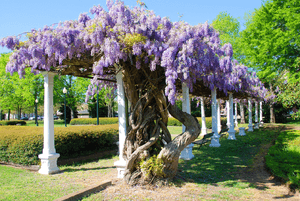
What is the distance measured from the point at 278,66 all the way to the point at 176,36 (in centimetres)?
1376

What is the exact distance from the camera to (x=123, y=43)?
499 centimetres

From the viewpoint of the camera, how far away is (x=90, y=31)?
16.7ft

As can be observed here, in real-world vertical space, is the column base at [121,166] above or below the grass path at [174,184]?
above

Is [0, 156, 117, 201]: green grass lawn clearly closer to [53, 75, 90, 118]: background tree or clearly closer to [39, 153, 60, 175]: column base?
[39, 153, 60, 175]: column base

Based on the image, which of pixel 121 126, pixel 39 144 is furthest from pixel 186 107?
pixel 39 144

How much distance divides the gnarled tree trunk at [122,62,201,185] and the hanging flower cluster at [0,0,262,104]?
43 cm

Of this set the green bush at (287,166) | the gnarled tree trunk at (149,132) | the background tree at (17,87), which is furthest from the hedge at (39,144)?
the background tree at (17,87)

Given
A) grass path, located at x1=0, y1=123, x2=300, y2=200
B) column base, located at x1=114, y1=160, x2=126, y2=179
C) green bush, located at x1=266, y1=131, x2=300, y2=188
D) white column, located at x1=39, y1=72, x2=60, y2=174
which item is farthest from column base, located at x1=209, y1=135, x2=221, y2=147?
white column, located at x1=39, y1=72, x2=60, y2=174

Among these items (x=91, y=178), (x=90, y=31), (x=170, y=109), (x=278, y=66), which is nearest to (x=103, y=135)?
(x=91, y=178)

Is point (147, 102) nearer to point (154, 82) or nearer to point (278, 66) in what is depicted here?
point (154, 82)

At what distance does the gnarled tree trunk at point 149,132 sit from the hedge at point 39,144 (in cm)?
332

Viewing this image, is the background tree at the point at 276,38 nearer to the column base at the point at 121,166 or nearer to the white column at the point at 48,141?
the column base at the point at 121,166

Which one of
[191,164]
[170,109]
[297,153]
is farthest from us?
[297,153]

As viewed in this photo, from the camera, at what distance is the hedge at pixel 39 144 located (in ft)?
Result: 23.7
